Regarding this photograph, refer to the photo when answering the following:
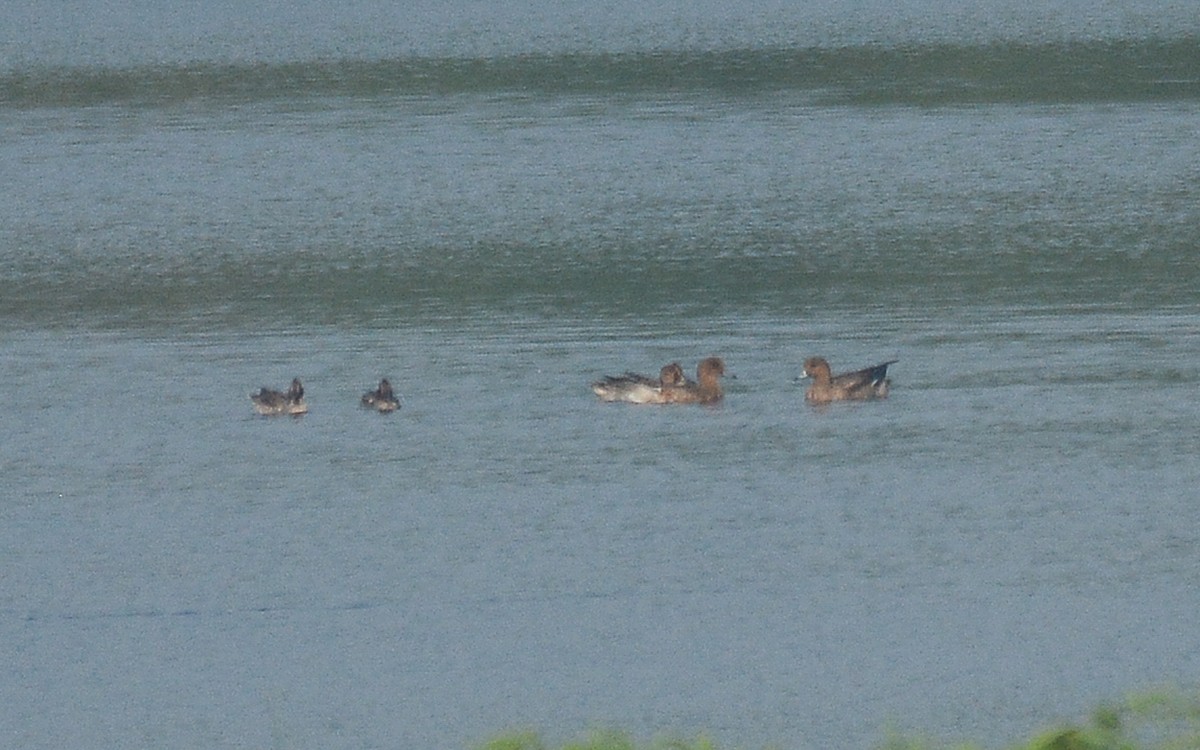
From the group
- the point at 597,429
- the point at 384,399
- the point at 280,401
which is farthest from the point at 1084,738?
the point at 280,401

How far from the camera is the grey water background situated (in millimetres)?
12672

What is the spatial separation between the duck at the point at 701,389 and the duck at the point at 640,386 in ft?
0.09

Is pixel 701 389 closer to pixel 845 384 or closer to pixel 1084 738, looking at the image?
pixel 845 384

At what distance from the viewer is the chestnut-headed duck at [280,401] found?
62.3ft

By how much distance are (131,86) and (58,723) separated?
39.8m

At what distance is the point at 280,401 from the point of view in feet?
62.5

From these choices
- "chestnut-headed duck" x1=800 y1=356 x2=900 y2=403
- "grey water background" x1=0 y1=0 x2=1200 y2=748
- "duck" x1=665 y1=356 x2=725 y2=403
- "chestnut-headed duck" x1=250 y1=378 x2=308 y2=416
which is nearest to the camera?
"grey water background" x1=0 y1=0 x2=1200 y2=748

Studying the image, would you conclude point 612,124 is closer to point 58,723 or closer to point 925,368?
point 925,368

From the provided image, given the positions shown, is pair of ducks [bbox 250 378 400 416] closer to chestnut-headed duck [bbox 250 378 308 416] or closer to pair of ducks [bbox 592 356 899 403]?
chestnut-headed duck [bbox 250 378 308 416]

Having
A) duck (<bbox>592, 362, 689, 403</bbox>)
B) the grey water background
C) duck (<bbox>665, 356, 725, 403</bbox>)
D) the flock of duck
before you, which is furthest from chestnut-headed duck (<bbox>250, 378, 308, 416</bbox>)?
duck (<bbox>665, 356, 725, 403</bbox>)

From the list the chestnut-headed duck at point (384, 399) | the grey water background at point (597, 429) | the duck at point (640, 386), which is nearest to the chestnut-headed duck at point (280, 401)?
the grey water background at point (597, 429)

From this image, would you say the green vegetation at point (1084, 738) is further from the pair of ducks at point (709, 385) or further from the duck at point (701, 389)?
the duck at point (701, 389)

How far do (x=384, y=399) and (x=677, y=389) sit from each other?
7.04 feet

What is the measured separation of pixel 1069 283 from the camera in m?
24.1
